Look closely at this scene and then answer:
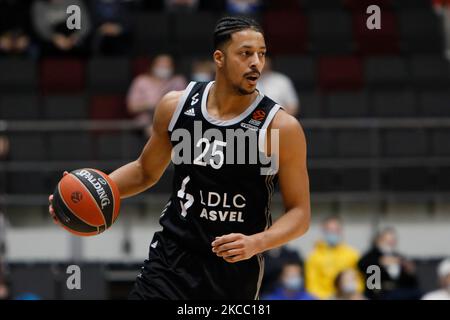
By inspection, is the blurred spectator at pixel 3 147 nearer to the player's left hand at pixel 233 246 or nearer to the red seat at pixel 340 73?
the red seat at pixel 340 73

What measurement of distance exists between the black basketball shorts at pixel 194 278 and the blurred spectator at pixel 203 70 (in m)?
6.23

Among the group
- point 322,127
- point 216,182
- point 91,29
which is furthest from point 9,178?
point 216,182

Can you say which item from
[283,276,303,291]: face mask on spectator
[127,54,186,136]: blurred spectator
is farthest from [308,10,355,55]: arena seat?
[283,276,303,291]: face mask on spectator

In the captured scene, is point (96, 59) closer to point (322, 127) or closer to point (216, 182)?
point (322, 127)

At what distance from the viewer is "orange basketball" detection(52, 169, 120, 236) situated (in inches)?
214

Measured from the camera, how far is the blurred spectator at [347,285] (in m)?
9.81

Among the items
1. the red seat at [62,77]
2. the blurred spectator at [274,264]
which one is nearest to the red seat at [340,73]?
the blurred spectator at [274,264]

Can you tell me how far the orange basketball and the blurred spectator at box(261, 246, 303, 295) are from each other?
4927mm

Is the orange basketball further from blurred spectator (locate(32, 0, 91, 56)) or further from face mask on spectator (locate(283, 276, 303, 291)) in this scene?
blurred spectator (locate(32, 0, 91, 56))

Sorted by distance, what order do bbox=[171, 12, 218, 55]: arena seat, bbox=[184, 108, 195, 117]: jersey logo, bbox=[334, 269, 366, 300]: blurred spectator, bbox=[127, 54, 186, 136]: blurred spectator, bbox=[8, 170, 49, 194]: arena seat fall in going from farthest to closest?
1. bbox=[171, 12, 218, 55]: arena seat
2. bbox=[127, 54, 186, 136]: blurred spectator
3. bbox=[8, 170, 49, 194]: arena seat
4. bbox=[334, 269, 366, 300]: blurred spectator
5. bbox=[184, 108, 195, 117]: jersey logo

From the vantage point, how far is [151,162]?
18.6ft

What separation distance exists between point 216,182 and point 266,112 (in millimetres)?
460

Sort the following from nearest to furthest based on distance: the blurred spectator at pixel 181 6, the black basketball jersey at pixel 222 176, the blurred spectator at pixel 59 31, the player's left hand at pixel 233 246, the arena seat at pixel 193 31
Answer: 1. the player's left hand at pixel 233 246
2. the black basketball jersey at pixel 222 176
3. the blurred spectator at pixel 59 31
4. the arena seat at pixel 193 31
5. the blurred spectator at pixel 181 6

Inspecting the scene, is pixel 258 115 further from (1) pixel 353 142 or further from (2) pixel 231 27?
(1) pixel 353 142
